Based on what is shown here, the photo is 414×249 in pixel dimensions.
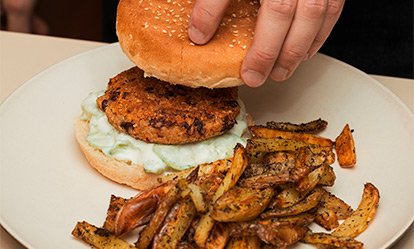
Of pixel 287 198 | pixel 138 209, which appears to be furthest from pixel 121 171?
pixel 287 198

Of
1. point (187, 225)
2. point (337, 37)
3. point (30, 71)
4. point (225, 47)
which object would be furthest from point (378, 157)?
point (30, 71)

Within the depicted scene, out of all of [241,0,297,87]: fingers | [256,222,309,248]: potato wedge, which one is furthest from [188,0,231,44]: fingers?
[256,222,309,248]: potato wedge

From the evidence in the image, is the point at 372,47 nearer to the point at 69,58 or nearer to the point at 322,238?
the point at 69,58

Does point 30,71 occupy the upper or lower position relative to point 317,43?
lower

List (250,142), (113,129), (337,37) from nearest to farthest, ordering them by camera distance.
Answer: (250,142) < (113,129) < (337,37)

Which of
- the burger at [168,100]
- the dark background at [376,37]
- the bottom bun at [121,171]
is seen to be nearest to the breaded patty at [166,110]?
the burger at [168,100]

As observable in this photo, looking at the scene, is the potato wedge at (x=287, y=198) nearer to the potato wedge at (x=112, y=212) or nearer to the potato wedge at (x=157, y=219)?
the potato wedge at (x=157, y=219)
